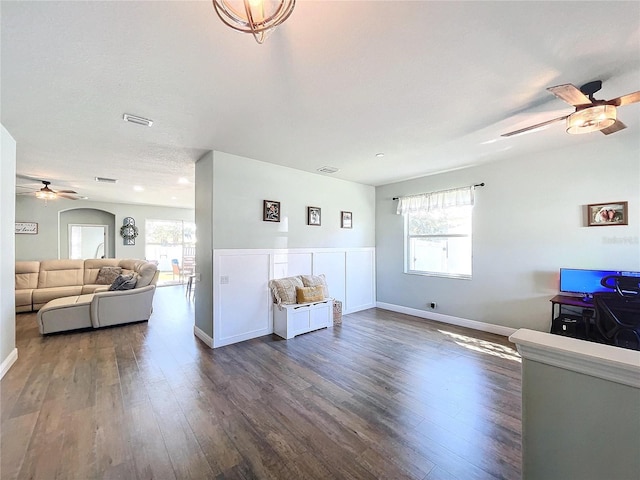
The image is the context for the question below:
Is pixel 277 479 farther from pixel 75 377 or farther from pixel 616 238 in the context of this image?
pixel 616 238

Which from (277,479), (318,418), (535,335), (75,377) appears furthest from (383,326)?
(75,377)

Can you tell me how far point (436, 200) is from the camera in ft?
15.5

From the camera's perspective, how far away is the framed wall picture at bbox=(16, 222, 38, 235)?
6.85 meters

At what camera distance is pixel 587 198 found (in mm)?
3400

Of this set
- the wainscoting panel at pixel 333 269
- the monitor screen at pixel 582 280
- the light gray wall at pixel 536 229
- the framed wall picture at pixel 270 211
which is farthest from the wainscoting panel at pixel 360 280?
the monitor screen at pixel 582 280

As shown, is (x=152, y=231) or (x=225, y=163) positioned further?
(x=152, y=231)

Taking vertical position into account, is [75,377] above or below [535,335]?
below

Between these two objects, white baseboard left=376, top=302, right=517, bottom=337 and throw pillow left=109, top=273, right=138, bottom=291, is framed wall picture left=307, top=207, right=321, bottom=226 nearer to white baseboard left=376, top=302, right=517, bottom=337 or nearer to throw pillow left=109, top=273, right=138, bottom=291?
white baseboard left=376, top=302, right=517, bottom=337

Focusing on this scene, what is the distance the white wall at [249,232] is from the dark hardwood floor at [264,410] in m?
0.45

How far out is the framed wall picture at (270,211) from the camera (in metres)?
4.08

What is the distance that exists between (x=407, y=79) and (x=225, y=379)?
319 centimetres

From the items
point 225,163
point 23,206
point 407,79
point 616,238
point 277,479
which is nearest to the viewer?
point 277,479

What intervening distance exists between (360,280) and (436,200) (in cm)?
213

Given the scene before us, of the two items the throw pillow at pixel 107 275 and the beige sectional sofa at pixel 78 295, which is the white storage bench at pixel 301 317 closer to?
the beige sectional sofa at pixel 78 295
